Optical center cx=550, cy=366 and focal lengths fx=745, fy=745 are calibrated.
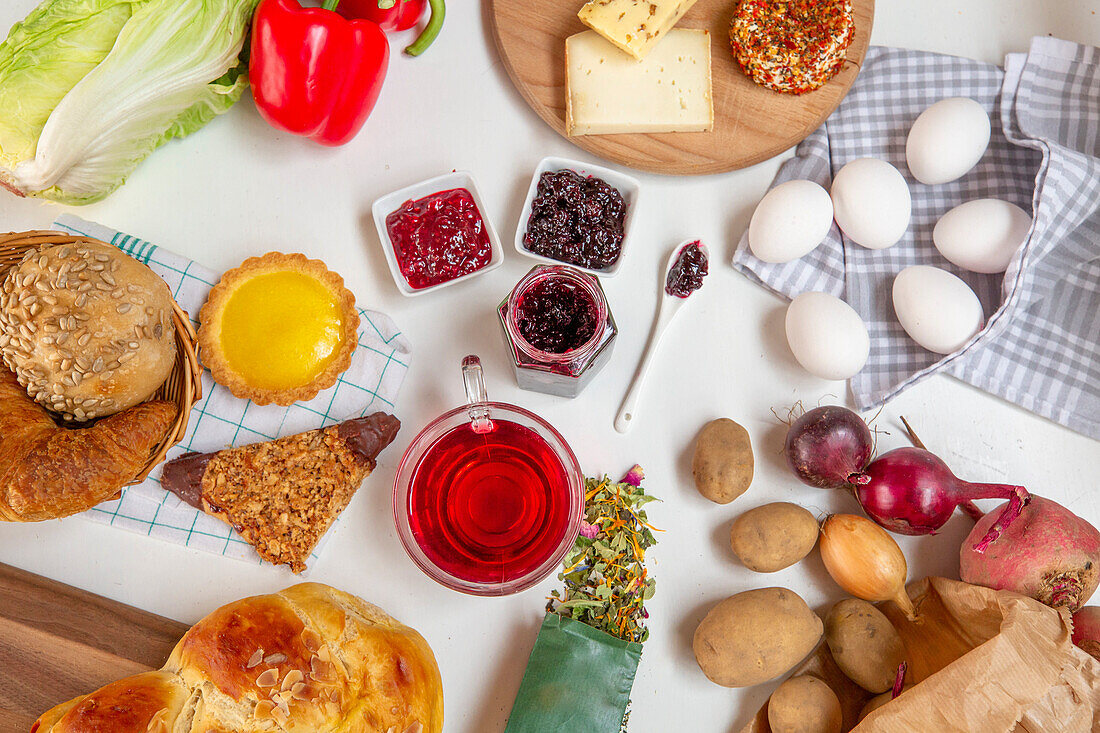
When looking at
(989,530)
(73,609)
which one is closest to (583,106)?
(989,530)

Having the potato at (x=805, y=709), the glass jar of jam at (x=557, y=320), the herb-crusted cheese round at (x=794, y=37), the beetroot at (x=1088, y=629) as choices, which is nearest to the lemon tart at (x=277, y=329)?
A: the glass jar of jam at (x=557, y=320)

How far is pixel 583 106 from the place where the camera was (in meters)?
1.67

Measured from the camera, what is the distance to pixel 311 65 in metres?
1.57

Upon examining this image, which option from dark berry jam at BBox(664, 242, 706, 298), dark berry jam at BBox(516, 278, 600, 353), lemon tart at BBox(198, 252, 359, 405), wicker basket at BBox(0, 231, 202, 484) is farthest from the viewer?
dark berry jam at BBox(664, 242, 706, 298)

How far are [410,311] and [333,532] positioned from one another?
52cm

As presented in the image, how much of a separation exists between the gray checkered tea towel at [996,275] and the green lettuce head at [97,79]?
1.26 m

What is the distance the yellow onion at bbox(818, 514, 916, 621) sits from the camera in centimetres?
157

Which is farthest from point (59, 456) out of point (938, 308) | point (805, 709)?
point (938, 308)

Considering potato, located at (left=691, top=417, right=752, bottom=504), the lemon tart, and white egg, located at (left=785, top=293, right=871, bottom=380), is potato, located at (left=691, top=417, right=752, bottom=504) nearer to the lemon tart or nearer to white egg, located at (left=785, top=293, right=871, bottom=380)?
white egg, located at (left=785, top=293, right=871, bottom=380)

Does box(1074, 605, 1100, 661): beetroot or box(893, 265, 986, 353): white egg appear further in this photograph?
box(893, 265, 986, 353): white egg

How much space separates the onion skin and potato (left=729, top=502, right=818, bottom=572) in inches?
3.7

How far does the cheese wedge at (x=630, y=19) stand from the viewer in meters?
1.63

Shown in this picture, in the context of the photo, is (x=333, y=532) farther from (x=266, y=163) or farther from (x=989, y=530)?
(x=989, y=530)

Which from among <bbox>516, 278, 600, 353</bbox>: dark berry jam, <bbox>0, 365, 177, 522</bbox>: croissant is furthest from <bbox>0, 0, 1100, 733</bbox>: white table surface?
<bbox>0, 365, 177, 522</bbox>: croissant
